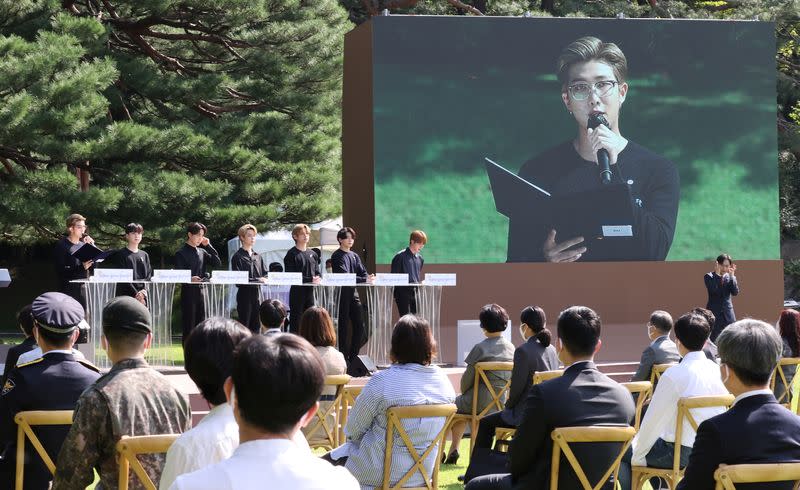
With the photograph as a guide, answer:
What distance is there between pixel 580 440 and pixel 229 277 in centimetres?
607

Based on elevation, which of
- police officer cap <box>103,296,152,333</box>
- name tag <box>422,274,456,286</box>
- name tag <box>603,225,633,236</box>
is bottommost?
name tag <box>422,274,456,286</box>

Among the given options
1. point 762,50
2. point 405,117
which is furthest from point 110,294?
point 762,50

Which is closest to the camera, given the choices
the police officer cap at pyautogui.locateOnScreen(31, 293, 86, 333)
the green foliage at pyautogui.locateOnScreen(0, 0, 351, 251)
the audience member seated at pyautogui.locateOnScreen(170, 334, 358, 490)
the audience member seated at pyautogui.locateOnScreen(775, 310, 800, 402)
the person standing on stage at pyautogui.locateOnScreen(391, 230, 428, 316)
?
the audience member seated at pyautogui.locateOnScreen(170, 334, 358, 490)

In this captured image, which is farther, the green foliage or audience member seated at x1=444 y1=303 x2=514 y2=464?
the green foliage

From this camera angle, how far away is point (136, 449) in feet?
9.61

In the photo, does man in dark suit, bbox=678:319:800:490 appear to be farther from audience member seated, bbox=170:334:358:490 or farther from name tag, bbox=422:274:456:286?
name tag, bbox=422:274:456:286

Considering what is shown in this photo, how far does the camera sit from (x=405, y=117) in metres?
12.8

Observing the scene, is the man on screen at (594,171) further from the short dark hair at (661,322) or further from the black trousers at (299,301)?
the short dark hair at (661,322)

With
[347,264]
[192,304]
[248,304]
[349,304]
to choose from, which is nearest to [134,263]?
[192,304]

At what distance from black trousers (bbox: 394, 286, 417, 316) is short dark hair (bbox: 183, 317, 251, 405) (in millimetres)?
8068

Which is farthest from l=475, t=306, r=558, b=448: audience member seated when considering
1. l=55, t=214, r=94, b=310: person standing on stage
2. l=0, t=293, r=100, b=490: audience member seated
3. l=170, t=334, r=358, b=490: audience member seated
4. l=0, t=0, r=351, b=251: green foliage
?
l=0, t=0, r=351, b=251: green foliage

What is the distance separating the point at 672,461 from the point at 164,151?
1127 cm

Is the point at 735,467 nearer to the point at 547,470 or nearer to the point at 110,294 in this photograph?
the point at 547,470

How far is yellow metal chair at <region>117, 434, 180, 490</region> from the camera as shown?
293 centimetres
